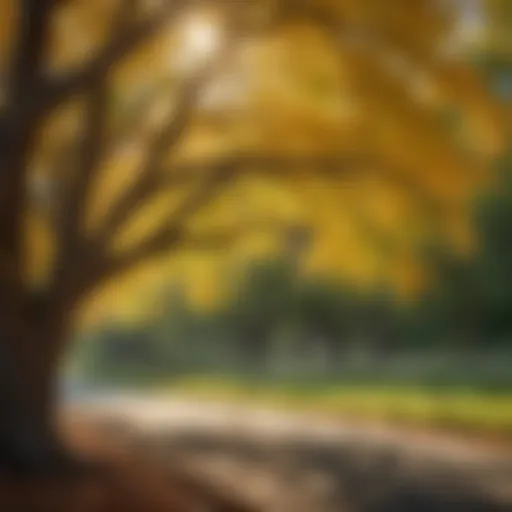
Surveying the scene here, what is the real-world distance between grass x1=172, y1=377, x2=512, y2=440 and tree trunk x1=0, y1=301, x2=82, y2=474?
0.15m

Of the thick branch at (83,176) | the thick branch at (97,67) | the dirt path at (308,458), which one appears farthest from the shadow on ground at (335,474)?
the thick branch at (97,67)

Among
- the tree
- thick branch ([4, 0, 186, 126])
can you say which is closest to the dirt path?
the tree

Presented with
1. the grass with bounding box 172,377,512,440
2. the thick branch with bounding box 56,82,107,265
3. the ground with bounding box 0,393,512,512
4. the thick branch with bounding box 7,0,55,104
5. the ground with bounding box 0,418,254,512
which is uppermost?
the thick branch with bounding box 7,0,55,104

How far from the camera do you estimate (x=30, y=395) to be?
3.04 feet

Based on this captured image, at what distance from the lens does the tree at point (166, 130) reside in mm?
934

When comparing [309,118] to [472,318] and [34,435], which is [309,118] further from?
[34,435]

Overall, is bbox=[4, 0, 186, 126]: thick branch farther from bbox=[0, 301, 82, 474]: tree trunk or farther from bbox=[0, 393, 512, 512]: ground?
bbox=[0, 393, 512, 512]: ground

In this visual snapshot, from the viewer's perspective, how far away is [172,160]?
0.96 metres

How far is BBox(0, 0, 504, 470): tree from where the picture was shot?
0.93 m

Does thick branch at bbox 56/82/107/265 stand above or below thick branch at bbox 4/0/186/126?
below

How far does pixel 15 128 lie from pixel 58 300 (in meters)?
0.21

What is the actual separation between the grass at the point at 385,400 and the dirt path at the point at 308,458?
0.01 meters

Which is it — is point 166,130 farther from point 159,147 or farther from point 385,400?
point 385,400

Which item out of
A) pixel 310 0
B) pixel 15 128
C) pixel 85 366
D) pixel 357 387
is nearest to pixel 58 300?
pixel 85 366
